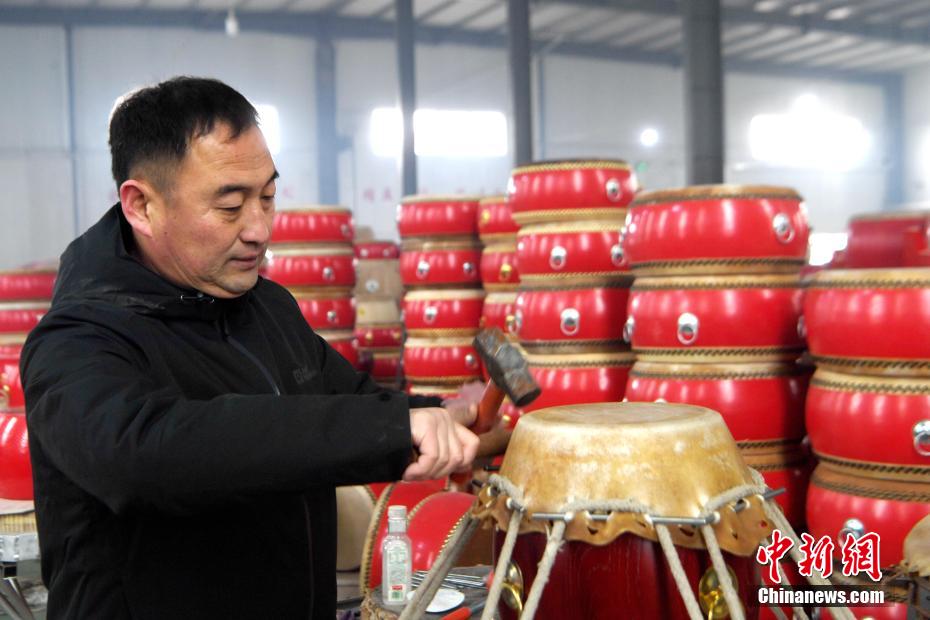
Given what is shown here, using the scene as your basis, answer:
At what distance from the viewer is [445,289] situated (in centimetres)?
603

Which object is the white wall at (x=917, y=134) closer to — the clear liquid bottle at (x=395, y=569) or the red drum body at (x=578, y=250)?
the red drum body at (x=578, y=250)

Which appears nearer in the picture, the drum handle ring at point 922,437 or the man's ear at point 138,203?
the man's ear at point 138,203

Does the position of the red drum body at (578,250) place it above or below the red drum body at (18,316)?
above

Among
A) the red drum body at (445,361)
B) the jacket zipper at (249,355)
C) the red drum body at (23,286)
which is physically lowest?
the red drum body at (445,361)

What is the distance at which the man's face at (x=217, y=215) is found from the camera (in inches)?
55.6

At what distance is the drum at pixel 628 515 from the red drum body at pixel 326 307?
4.88 metres

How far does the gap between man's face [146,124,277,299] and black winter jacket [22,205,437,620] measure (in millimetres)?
48

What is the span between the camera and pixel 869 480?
8.82ft

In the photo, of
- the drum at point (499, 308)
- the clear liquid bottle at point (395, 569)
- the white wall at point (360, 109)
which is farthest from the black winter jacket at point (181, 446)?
the white wall at point (360, 109)

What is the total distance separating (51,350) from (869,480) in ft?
7.40

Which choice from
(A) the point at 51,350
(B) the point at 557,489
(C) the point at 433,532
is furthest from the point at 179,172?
(C) the point at 433,532

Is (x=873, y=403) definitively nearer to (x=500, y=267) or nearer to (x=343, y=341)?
(x=500, y=267)

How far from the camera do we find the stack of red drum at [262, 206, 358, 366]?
6230 millimetres

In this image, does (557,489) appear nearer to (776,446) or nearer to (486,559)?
(486,559)
